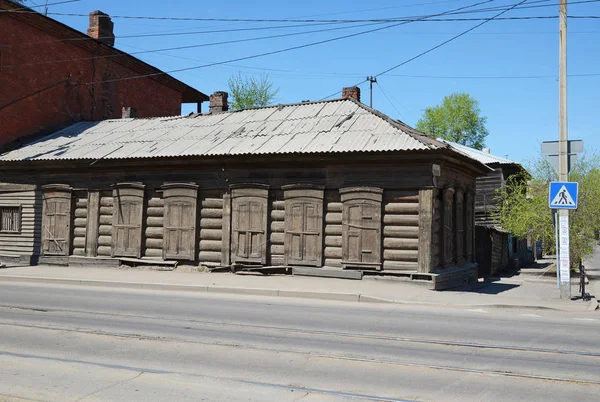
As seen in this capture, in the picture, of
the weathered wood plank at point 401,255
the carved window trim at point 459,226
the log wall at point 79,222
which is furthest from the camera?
the log wall at point 79,222

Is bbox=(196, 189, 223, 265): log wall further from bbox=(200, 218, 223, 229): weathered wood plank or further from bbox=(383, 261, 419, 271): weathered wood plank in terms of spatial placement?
bbox=(383, 261, 419, 271): weathered wood plank

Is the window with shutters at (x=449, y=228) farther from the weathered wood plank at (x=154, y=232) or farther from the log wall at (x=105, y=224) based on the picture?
the log wall at (x=105, y=224)

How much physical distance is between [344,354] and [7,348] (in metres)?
4.37

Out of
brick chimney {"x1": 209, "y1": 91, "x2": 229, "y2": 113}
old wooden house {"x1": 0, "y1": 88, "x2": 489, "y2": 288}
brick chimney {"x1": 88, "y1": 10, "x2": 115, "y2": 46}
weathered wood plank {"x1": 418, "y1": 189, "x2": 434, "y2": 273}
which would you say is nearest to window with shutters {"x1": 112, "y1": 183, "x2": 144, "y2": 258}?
old wooden house {"x1": 0, "y1": 88, "x2": 489, "y2": 288}

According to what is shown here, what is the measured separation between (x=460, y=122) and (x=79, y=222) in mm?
49251

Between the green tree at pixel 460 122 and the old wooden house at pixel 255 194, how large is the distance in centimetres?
4148

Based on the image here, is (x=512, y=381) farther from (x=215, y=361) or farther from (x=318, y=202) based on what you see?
(x=318, y=202)

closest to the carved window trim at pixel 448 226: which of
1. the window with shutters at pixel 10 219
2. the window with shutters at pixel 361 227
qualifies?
the window with shutters at pixel 361 227

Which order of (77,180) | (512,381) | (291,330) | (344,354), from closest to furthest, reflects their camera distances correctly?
(512,381) < (344,354) < (291,330) < (77,180)

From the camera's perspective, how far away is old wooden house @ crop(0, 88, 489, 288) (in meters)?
16.3

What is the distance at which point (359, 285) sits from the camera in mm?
15406

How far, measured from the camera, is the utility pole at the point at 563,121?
13.5 meters

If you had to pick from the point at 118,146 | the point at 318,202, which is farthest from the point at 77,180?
the point at 318,202

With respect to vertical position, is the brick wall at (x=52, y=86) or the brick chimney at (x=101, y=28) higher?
the brick chimney at (x=101, y=28)
